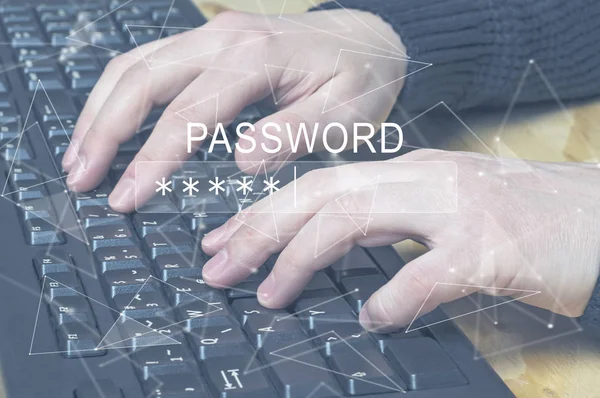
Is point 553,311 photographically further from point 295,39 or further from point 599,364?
point 295,39

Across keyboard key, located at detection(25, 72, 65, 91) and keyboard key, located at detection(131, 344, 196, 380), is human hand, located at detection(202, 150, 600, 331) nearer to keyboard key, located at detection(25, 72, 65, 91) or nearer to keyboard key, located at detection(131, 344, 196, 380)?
keyboard key, located at detection(131, 344, 196, 380)

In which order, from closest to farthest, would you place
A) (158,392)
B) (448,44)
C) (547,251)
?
1. (158,392)
2. (547,251)
3. (448,44)

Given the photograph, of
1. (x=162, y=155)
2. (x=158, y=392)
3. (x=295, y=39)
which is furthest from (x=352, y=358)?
(x=295, y=39)

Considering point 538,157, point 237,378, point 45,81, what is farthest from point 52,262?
point 538,157

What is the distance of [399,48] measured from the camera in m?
0.68

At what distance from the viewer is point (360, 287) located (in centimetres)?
43

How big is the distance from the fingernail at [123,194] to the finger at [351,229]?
98 millimetres

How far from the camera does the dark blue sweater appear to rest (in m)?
0.68

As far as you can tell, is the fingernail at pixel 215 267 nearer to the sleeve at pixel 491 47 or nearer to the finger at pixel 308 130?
the finger at pixel 308 130

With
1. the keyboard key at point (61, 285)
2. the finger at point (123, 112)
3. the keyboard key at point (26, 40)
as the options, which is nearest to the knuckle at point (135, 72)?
the finger at point (123, 112)

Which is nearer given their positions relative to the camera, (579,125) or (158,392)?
(158,392)

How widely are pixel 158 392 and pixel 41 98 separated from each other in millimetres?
305

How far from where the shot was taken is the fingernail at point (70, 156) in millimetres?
506

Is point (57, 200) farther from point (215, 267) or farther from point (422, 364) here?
point (422, 364)
